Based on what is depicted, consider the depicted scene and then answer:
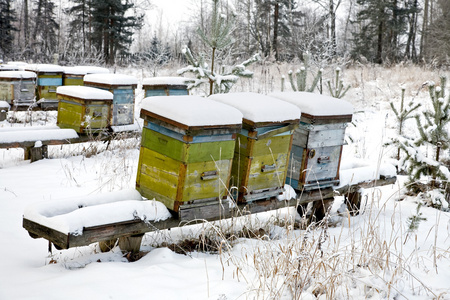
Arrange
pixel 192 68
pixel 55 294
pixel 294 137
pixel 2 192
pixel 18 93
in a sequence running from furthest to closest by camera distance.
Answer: pixel 18 93 < pixel 192 68 < pixel 2 192 < pixel 294 137 < pixel 55 294

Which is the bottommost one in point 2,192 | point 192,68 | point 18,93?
point 2,192

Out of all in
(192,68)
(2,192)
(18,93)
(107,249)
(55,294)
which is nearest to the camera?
(55,294)

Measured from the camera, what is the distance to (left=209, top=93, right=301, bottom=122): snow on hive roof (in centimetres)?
396

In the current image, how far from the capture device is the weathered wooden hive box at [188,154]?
353cm

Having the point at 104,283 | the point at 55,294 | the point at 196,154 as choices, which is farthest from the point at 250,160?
the point at 55,294

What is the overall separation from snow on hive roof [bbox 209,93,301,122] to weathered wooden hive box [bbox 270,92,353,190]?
267 mm

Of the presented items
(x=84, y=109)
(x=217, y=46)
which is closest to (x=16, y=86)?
(x=84, y=109)

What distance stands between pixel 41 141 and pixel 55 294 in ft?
14.1

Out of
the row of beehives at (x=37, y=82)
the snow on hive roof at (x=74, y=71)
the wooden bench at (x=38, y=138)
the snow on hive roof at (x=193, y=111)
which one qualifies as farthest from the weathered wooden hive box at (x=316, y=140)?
the snow on hive roof at (x=74, y=71)

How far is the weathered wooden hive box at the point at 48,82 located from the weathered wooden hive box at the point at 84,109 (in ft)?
9.11

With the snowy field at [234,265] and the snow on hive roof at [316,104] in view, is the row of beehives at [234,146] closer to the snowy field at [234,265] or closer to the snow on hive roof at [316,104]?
the snow on hive roof at [316,104]

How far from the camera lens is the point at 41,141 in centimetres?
664

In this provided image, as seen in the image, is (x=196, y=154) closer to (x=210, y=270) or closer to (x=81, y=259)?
(x=210, y=270)

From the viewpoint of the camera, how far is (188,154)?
3.49 m
